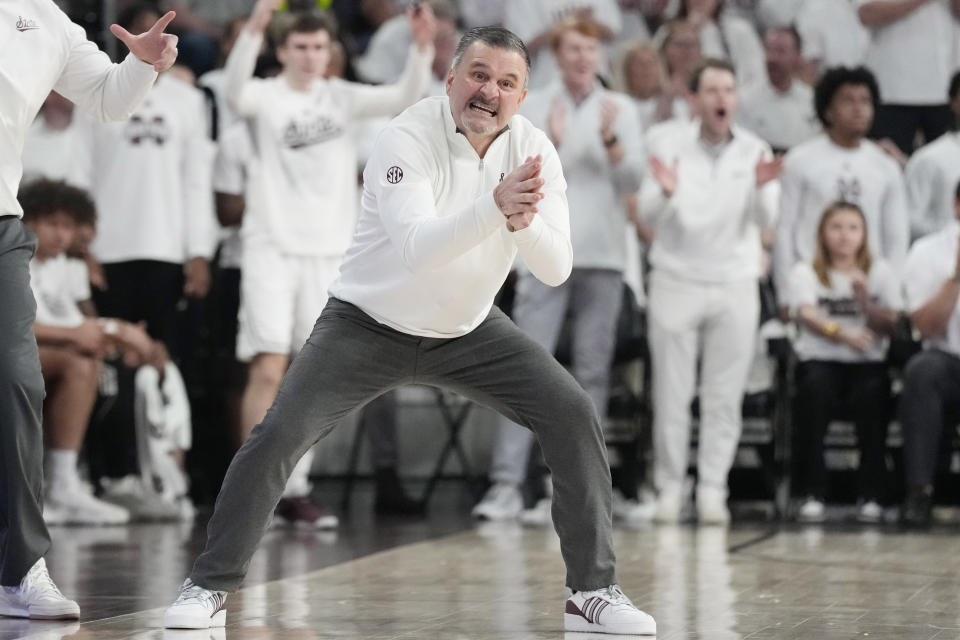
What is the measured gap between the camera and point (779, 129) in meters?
10.3

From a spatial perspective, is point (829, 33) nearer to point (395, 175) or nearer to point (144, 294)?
point (144, 294)

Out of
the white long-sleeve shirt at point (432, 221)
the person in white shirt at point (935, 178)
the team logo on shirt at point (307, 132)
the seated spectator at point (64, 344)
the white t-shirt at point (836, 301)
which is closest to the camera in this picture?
the white long-sleeve shirt at point (432, 221)

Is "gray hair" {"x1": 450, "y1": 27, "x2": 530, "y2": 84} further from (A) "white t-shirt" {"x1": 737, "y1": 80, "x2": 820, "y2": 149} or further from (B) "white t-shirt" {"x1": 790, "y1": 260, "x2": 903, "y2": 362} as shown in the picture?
(A) "white t-shirt" {"x1": 737, "y1": 80, "x2": 820, "y2": 149}

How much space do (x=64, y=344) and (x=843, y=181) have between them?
14.9ft

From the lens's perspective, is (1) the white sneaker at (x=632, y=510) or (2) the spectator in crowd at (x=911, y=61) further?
(2) the spectator in crowd at (x=911, y=61)

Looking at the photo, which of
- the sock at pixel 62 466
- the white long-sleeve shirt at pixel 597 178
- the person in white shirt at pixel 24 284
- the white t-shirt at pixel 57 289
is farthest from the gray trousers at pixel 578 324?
the person in white shirt at pixel 24 284

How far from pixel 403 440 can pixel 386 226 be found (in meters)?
5.79

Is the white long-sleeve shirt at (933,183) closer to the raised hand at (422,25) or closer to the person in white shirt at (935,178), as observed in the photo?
the person in white shirt at (935,178)

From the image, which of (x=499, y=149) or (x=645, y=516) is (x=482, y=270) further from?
(x=645, y=516)

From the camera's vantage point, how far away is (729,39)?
35.0 feet

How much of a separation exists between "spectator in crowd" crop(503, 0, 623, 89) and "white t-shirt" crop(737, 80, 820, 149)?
0.98 metres

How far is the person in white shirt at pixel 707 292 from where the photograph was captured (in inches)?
339

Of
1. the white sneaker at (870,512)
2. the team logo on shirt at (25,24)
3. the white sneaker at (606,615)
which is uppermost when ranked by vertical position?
the team logo on shirt at (25,24)

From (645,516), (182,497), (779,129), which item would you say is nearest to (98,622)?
(182,497)
